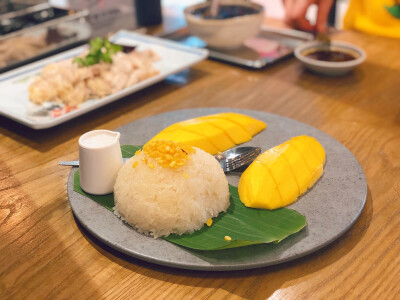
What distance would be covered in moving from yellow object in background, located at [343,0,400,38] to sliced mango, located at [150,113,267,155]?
5.40ft

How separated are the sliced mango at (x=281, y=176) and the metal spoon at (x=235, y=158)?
0.08 meters

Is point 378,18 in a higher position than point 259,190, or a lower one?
higher

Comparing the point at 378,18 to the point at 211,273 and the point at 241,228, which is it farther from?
the point at 211,273

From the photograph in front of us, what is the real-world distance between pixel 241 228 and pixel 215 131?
0.47m

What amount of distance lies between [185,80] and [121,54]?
354mm

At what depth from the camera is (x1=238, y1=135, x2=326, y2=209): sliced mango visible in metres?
1.17

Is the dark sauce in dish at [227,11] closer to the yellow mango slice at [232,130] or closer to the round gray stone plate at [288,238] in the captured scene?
the yellow mango slice at [232,130]

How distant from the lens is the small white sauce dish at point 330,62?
2119 millimetres

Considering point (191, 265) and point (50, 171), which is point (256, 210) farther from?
point (50, 171)

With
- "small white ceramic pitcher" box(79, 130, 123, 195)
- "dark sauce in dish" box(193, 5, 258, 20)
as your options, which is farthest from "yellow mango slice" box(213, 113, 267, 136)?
"dark sauce in dish" box(193, 5, 258, 20)

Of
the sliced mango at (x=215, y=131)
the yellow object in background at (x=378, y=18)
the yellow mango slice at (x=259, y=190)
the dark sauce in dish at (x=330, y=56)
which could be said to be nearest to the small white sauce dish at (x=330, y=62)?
the dark sauce in dish at (x=330, y=56)

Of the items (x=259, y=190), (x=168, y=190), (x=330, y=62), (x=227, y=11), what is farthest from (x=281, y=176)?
(x=227, y=11)

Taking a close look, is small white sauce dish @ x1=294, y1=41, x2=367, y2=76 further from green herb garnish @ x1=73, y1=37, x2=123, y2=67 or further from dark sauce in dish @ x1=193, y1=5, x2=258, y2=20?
green herb garnish @ x1=73, y1=37, x2=123, y2=67

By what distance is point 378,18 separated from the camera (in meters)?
2.79
